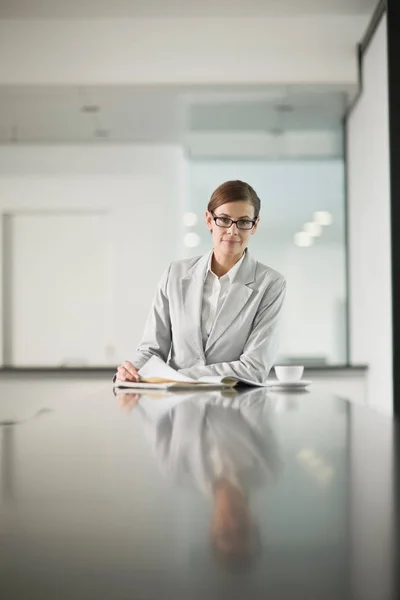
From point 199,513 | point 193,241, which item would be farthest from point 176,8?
point 199,513

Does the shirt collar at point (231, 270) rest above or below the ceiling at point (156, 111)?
below

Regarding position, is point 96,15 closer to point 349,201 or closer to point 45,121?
point 45,121

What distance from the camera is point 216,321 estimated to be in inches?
110

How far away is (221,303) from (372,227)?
292 centimetres

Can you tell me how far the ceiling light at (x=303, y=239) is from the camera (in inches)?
263

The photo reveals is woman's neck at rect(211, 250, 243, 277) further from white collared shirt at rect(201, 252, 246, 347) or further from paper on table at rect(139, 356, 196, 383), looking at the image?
paper on table at rect(139, 356, 196, 383)

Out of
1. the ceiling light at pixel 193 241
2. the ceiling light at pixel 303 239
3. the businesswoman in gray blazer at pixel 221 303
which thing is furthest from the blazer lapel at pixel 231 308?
the ceiling light at pixel 303 239

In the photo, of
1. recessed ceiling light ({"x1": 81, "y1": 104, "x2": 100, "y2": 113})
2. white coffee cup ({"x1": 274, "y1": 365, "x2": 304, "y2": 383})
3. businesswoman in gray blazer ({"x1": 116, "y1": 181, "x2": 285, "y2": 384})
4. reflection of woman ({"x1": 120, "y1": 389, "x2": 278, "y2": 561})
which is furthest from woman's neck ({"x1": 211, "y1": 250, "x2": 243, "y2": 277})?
recessed ceiling light ({"x1": 81, "y1": 104, "x2": 100, "y2": 113})

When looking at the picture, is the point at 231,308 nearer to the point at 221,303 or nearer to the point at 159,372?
the point at 221,303

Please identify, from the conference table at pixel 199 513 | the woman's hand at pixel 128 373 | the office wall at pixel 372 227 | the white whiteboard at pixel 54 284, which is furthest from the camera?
the white whiteboard at pixel 54 284

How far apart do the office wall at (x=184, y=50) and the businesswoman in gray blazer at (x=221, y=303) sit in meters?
2.80

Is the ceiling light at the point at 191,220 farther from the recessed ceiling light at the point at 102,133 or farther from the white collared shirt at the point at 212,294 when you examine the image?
the white collared shirt at the point at 212,294

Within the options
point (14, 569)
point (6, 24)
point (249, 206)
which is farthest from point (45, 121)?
point (14, 569)

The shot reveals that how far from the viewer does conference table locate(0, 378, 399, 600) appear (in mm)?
410
